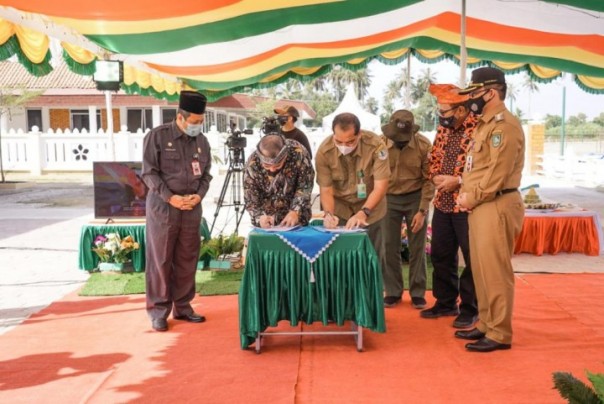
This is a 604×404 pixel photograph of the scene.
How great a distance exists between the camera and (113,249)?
6.00 m

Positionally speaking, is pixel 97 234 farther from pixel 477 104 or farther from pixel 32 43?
pixel 477 104

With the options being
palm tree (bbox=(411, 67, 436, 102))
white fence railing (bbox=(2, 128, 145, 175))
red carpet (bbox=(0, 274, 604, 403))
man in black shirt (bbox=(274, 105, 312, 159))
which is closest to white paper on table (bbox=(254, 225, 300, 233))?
red carpet (bbox=(0, 274, 604, 403))

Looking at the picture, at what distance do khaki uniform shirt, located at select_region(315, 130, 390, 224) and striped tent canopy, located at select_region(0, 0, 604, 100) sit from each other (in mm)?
1439

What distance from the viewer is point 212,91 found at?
10898 millimetres

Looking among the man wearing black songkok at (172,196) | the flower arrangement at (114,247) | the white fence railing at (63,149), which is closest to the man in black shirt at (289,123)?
the flower arrangement at (114,247)

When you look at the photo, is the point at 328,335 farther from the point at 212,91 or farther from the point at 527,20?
the point at 212,91

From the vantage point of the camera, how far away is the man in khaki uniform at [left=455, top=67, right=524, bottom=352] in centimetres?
360

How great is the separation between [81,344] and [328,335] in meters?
1.65

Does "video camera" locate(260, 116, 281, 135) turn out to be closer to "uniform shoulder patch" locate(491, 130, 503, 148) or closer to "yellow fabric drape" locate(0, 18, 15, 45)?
"yellow fabric drape" locate(0, 18, 15, 45)

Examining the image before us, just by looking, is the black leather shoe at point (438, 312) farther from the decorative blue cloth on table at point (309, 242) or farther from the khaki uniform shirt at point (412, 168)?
the decorative blue cloth on table at point (309, 242)

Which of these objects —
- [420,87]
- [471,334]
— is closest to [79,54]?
[471,334]

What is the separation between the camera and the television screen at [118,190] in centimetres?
631

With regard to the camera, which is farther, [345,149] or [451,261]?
[451,261]

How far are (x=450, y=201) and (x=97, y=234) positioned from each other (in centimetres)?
366
